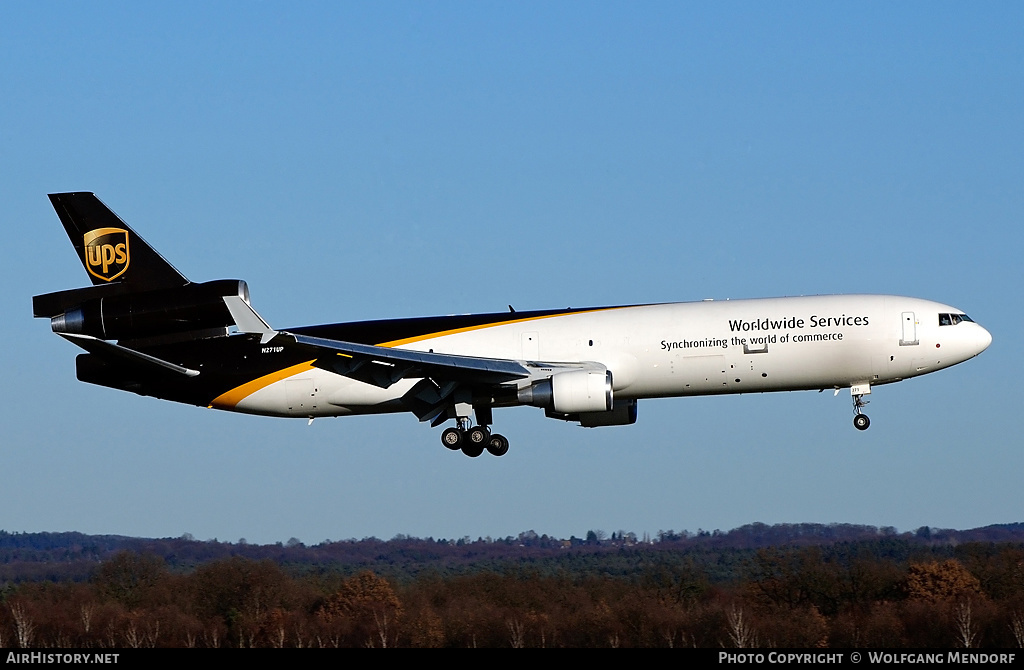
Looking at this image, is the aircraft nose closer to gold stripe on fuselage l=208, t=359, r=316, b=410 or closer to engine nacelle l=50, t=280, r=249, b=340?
gold stripe on fuselage l=208, t=359, r=316, b=410

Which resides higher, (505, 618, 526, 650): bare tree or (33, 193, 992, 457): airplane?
(33, 193, 992, 457): airplane

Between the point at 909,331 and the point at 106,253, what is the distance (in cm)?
2921

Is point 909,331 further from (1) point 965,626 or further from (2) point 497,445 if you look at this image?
(2) point 497,445

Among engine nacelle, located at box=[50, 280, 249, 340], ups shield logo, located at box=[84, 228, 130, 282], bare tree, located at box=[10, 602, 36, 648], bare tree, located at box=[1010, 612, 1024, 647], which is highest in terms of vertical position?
ups shield logo, located at box=[84, 228, 130, 282]

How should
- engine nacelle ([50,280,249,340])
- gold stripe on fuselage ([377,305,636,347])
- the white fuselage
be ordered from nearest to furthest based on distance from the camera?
the white fuselage, engine nacelle ([50,280,249,340]), gold stripe on fuselage ([377,305,636,347])

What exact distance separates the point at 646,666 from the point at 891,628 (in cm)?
1820

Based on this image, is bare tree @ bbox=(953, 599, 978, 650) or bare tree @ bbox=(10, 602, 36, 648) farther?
bare tree @ bbox=(10, 602, 36, 648)

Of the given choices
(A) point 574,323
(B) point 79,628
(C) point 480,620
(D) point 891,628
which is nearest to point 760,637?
(D) point 891,628

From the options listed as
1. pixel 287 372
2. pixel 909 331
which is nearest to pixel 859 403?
pixel 909 331

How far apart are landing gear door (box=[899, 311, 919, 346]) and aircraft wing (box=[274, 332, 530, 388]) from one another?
12.7m

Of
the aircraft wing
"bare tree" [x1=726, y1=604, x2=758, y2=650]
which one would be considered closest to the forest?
"bare tree" [x1=726, y1=604, x2=758, y2=650]

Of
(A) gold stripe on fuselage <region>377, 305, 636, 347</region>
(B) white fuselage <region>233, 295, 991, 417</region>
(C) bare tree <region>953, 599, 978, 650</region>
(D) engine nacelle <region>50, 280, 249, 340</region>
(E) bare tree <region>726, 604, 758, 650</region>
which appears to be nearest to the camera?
(E) bare tree <region>726, 604, 758, 650</region>

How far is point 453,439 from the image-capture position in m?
50.8

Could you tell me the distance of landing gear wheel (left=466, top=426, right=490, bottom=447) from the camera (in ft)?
166
